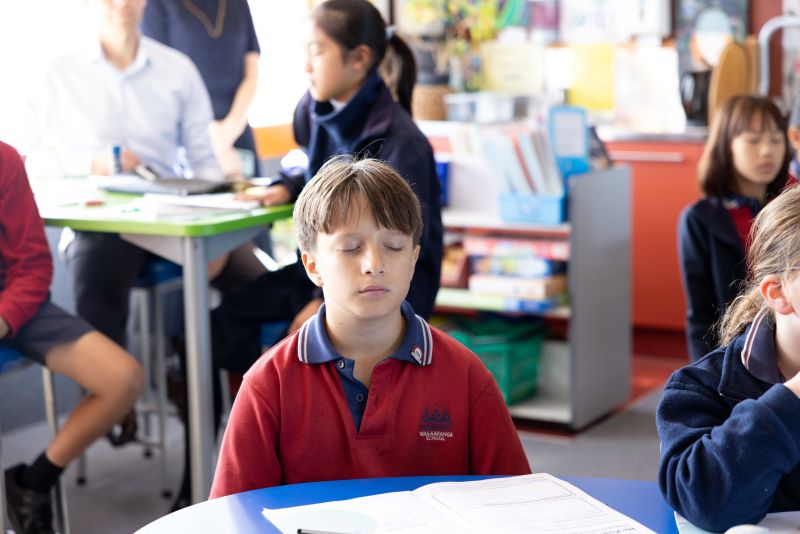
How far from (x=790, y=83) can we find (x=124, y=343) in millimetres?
2882

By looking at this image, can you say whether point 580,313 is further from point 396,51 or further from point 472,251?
point 396,51

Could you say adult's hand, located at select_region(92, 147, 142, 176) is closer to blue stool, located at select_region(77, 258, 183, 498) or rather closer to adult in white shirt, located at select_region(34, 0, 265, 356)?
adult in white shirt, located at select_region(34, 0, 265, 356)

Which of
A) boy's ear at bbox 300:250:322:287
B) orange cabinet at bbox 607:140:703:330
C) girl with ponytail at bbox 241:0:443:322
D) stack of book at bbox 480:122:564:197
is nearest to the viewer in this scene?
boy's ear at bbox 300:250:322:287

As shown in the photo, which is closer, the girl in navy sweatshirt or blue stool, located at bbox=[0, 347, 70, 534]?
blue stool, located at bbox=[0, 347, 70, 534]

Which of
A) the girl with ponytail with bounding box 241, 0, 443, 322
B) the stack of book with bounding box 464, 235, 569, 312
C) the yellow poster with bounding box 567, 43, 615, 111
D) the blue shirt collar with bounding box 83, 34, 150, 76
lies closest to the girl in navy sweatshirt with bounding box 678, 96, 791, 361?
the girl with ponytail with bounding box 241, 0, 443, 322

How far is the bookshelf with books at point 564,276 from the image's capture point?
11.7 feet

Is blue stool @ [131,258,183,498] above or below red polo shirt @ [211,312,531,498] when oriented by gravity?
below

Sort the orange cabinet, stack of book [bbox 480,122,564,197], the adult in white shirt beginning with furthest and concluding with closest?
1. the orange cabinet
2. stack of book [bbox 480,122,564,197]
3. the adult in white shirt

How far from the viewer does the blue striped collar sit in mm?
1535

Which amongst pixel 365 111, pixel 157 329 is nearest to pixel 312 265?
pixel 365 111

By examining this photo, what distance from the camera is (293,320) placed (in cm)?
277

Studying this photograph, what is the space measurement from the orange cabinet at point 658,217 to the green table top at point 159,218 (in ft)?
7.34

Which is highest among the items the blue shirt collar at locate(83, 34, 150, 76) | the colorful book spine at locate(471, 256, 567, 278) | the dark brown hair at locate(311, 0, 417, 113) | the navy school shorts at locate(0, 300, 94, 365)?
the dark brown hair at locate(311, 0, 417, 113)

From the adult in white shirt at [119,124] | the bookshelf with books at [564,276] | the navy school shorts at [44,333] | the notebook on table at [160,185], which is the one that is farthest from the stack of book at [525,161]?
the navy school shorts at [44,333]
